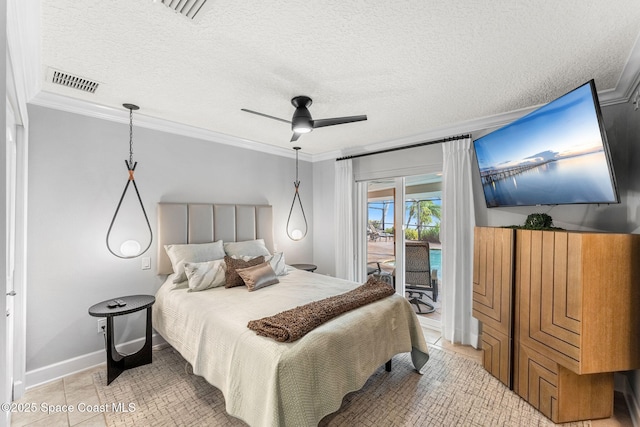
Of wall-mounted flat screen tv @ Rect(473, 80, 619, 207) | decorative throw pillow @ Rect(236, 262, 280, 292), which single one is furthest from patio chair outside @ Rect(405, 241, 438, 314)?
decorative throw pillow @ Rect(236, 262, 280, 292)

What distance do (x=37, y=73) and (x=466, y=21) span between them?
3.04 metres

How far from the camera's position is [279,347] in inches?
68.1

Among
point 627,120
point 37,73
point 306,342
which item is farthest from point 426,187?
point 37,73

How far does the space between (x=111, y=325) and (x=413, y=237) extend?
374cm

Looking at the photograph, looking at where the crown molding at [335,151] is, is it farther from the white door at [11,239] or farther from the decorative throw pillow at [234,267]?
the decorative throw pillow at [234,267]

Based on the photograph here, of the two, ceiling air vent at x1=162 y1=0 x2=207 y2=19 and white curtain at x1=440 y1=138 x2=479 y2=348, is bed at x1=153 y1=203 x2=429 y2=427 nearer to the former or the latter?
white curtain at x1=440 y1=138 x2=479 y2=348

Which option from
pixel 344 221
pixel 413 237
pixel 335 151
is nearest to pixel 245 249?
pixel 344 221

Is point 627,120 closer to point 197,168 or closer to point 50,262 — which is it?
point 197,168

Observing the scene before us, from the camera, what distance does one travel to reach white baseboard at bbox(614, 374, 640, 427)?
2018 millimetres

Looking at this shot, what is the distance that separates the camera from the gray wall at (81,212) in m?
2.49

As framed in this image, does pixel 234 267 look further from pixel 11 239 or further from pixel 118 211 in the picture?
pixel 11 239

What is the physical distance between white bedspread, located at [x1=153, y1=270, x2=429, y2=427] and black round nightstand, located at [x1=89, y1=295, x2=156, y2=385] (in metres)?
0.20

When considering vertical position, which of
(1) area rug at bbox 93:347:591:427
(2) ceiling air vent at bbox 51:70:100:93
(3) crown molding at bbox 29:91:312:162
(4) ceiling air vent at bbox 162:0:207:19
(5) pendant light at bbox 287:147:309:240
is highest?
(4) ceiling air vent at bbox 162:0:207:19

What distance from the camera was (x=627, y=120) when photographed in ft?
7.89
